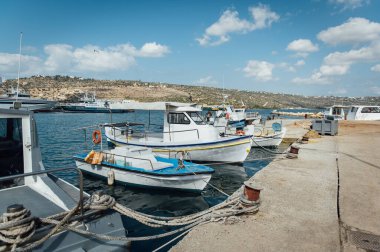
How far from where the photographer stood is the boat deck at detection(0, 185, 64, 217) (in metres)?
4.62

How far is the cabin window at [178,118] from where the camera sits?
1617cm

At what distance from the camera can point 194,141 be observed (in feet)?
50.5

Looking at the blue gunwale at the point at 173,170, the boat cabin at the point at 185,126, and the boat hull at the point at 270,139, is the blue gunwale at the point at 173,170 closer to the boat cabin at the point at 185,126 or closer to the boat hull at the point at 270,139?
the boat cabin at the point at 185,126

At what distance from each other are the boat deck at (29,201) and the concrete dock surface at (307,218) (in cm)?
247

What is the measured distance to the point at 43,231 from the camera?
3801 millimetres

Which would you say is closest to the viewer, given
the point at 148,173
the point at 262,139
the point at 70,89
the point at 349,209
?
the point at 349,209

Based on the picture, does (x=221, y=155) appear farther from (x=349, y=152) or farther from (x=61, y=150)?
(x=61, y=150)

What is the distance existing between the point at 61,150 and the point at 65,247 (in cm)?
2087

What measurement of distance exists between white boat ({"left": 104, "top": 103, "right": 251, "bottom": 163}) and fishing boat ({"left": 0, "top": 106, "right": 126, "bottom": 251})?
927cm

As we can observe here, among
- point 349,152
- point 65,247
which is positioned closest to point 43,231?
point 65,247

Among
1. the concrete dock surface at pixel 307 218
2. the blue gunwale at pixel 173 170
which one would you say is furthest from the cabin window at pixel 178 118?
the concrete dock surface at pixel 307 218

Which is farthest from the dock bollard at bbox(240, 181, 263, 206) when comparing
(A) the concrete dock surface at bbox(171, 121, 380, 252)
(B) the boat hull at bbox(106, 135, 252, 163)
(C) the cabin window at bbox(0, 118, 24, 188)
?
(B) the boat hull at bbox(106, 135, 252, 163)

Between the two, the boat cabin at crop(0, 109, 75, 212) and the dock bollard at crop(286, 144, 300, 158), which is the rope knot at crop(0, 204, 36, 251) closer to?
the boat cabin at crop(0, 109, 75, 212)

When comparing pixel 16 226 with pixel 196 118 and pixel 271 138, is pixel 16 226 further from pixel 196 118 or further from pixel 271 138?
pixel 271 138
